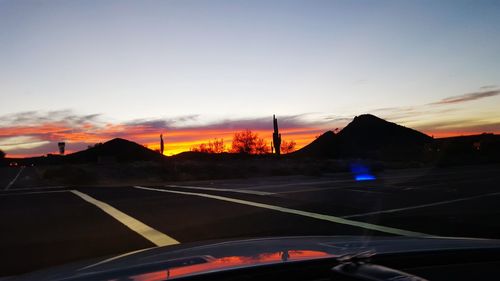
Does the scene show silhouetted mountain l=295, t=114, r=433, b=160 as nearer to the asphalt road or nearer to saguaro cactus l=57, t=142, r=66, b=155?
saguaro cactus l=57, t=142, r=66, b=155

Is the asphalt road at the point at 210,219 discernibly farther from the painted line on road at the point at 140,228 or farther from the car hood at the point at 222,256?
the car hood at the point at 222,256

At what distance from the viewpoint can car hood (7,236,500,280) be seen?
276 centimetres

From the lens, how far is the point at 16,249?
305 inches

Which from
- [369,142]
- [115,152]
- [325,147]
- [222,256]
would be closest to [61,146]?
[222,256]

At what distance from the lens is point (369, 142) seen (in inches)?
5472

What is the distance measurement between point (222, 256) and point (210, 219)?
739 centimetres

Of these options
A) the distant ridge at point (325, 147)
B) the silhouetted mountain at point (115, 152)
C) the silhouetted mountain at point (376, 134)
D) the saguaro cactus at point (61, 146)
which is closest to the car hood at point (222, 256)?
the saguaro cactus at point (61, 146)

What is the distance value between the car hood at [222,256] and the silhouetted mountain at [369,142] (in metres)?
79.0

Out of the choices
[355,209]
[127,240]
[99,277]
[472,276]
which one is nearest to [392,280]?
[472,276]

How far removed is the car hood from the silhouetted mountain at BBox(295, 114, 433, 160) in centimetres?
7903

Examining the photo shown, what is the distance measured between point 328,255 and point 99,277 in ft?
A: 4.50

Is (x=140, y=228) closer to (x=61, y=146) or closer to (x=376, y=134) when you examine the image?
(x=61, y=146)

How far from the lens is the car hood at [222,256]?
2758 mm

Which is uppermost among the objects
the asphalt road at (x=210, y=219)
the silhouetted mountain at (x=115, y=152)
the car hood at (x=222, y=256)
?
the silhouetted mountain at (x=115, y=152)
